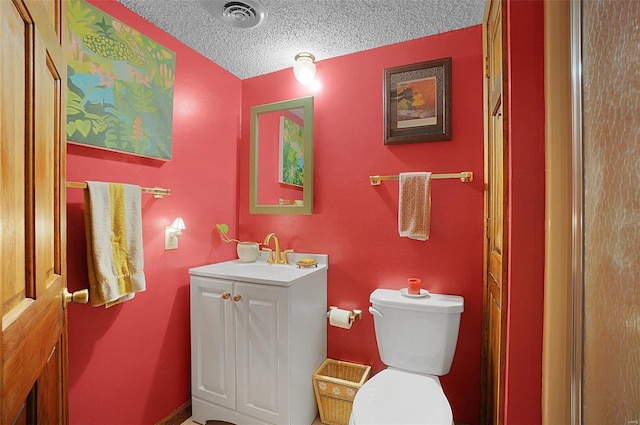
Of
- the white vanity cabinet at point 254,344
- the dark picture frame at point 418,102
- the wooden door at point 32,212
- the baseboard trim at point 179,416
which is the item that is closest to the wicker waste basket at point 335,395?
the white vanity cabinet at point 254,344

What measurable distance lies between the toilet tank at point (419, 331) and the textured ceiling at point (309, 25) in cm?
145

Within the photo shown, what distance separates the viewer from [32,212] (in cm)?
60

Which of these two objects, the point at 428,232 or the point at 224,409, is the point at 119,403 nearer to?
the point at 224,409

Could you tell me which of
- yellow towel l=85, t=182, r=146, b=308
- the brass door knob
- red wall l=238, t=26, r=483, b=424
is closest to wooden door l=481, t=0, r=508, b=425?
red wall l=238, t=26, r=483, b=424

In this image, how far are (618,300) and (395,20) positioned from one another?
1544 millimetres

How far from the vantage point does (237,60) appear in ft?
6.25

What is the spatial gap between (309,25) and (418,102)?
2.39ft

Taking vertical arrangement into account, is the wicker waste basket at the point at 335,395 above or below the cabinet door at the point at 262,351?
below

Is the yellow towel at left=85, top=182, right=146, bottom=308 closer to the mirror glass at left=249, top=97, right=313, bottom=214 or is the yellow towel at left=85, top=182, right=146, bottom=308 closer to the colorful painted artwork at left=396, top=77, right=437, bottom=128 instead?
the mirror glass at left=249, top=97, right=313, bottom=214

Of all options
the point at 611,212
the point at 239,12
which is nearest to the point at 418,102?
the point at 239,12

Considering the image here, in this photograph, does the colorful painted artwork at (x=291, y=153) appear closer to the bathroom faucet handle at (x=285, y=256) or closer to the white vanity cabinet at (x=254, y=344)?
the bathroom faucet handle at (x=285, y=256)

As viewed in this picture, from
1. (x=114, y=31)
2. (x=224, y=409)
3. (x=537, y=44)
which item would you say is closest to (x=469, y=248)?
(x=537, y=44)

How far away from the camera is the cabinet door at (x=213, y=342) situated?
5.18 feet

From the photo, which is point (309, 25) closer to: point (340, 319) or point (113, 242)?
point (113, 242)
